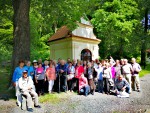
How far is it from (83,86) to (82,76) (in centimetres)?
54

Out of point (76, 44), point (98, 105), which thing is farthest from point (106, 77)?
point (76, 44)

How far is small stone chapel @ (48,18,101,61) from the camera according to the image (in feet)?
96.7

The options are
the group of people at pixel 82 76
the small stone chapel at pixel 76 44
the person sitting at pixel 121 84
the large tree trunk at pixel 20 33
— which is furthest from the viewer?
the small stone chapel at pixel 76 44

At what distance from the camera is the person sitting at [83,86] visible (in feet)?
45.8

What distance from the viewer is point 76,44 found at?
97.4 ft

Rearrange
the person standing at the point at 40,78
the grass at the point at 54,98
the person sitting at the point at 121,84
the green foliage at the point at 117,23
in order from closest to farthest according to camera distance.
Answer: the grass at the point at 54,98, the person standing at the point at 40,78, the person sitting at the point at 121,84, the green foliage at the point at 117,23

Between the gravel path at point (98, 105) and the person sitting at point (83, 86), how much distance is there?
Result: 15.6 inches

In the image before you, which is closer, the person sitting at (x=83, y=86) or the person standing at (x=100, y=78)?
the person sitting at (x=83, y=86)

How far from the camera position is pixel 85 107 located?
1136cm

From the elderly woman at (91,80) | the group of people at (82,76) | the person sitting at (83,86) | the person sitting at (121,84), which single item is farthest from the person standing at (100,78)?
the person sitting at (83,86)

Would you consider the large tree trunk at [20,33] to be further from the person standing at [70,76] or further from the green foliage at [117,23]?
the green foliage at [117,23]

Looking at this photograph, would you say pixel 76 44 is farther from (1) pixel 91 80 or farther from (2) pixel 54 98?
(2) pixel 54 98

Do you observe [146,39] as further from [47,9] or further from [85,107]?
[85,107]

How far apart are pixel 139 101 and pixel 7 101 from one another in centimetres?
574
